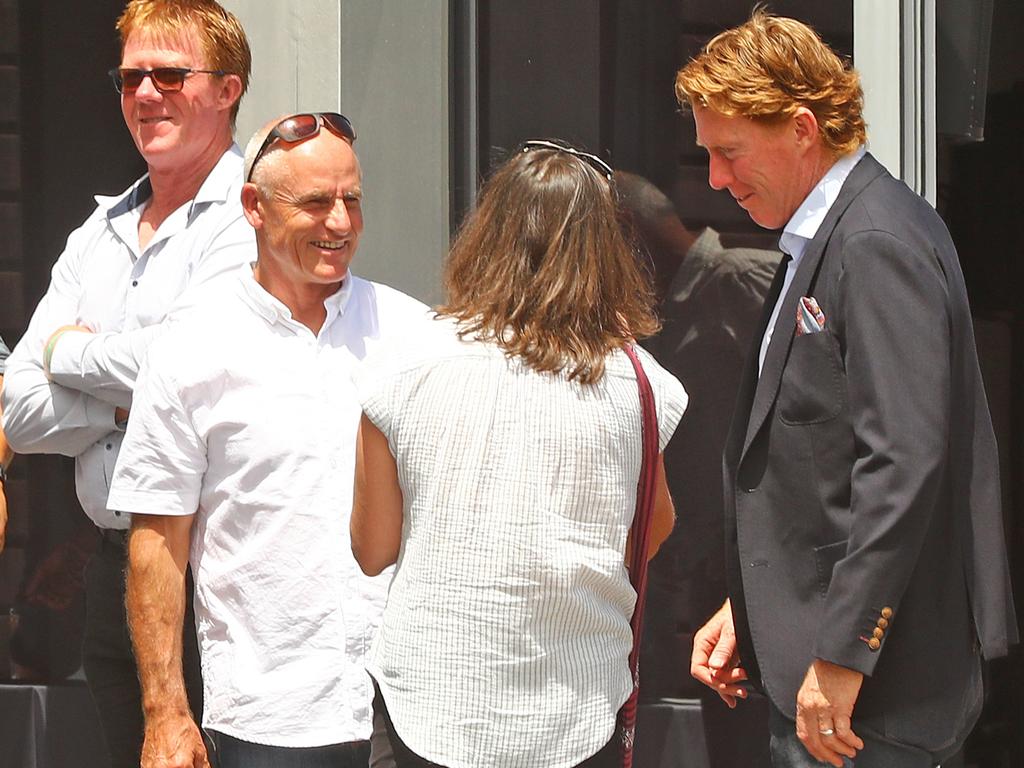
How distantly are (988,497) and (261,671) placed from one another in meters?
1.44

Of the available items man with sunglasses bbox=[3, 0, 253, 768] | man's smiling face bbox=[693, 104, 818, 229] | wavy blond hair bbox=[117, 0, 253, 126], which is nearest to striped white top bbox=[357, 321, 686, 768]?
man's smiling face bbox=[693, 104, 818, 229]

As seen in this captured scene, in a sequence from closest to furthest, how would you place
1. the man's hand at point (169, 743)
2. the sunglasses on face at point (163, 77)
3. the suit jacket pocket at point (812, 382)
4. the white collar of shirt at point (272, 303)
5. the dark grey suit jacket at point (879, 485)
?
1. the dark grey suit jacket at point (879, 485)
2. the suit jacket pocket at point (812, 382)
3. the man's hand at point (169, 743)
4. the white collar of shirt at point (272, 303)
5. the sunglasses on face at point (163, 77)

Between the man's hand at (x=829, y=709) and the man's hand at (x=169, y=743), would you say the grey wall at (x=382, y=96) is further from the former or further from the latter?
the man's hand at (x=829, y=709)

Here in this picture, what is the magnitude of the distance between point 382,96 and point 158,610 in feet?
7.81

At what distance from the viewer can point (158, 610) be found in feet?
10.5

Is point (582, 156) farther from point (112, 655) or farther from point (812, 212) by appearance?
point (112, 655)

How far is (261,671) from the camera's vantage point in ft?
10.5

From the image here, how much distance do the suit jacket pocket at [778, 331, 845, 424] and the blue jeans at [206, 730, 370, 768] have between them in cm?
111

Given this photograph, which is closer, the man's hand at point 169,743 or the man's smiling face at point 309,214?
the man's hand at point 169,743

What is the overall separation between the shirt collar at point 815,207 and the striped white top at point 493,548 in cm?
53

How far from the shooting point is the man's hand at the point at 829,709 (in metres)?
2.72

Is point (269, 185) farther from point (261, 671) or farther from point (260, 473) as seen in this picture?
point (261, 671)

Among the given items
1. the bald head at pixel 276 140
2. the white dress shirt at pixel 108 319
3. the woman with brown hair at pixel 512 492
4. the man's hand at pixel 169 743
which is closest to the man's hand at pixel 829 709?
the woman with brown hair at pixel 512 492

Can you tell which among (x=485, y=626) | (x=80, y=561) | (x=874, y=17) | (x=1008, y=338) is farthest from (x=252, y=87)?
(x=485, y=626)
